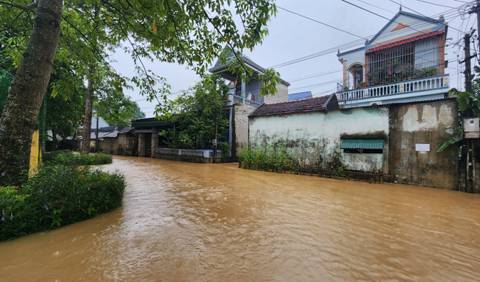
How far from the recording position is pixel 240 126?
15398 millimetres

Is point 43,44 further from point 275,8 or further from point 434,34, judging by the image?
point 434,34

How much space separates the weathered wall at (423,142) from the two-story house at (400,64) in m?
2.16

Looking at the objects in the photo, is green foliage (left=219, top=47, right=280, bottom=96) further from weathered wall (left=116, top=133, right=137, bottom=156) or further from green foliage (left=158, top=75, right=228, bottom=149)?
weathered wall (left=116, top=133, right=137, bottom=156)

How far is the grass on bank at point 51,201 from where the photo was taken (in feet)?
9.77

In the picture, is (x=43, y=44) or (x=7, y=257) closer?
(x=7, y=257)

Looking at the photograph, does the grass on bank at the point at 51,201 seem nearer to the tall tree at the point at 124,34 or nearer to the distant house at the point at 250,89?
the tall tree at the point at 124,34

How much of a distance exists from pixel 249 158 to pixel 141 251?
8846mm

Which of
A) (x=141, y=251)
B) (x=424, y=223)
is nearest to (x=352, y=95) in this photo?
(x=424, y=223)

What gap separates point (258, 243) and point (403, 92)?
1069 cm

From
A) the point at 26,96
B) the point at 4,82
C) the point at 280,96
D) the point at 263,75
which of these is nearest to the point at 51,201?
the point at 26,96

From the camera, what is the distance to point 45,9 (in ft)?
11.9

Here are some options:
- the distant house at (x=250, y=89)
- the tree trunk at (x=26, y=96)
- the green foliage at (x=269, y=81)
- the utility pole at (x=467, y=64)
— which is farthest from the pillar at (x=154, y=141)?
the utility pole at (x=467, y=64)

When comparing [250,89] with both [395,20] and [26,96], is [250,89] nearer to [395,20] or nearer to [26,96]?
[395,20]

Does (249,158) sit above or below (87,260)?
above
